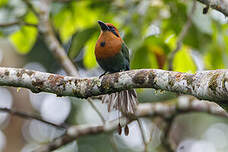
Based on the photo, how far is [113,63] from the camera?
416 cm

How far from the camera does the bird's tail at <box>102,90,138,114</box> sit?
3.63 meters

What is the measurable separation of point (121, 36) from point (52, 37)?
856mm

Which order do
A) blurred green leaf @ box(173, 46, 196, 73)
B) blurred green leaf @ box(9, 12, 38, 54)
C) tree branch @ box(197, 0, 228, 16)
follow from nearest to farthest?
1. tree branch @ box(197, 0, 228, 16)
2. blurred green leaf @ box(173, 46, 196, 73)
3. blurred green leaf @ box(9, 12, 38, 54)

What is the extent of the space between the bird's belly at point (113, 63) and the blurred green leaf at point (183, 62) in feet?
2.16

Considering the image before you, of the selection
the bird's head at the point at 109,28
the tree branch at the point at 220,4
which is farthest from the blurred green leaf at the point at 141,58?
the tree branch at the point at 220,4

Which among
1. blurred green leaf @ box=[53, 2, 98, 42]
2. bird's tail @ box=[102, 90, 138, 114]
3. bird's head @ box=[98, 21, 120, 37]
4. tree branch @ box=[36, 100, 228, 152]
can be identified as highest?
blurred green leaf @ box=[53, 2, 98, 42]

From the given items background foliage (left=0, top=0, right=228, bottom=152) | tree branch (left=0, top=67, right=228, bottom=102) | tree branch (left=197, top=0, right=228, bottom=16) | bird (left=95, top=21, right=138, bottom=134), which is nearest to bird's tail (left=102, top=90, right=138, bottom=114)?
bird (left=95, top=21, right=138, bottom=134)

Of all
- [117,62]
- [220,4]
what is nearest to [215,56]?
[117,62]

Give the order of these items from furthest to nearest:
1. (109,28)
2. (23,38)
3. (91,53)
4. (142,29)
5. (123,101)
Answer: (23,38)
(91,53)
(109,28)
(142,29)
(123,101)

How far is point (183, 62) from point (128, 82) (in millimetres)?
1963

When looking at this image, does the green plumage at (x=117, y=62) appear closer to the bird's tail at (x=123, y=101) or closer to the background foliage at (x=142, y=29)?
the background foliage at (x=142, y=29)

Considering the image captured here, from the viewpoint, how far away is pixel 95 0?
16.0 ft

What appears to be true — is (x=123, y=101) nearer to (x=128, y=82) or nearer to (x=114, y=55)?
(x=114, y=55)

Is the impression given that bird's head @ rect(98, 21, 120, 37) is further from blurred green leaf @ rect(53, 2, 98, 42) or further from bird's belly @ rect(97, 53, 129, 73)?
blurred green leaf @ rect(53, 2, 98, 42)
